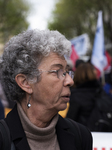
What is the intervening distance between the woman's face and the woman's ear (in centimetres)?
4

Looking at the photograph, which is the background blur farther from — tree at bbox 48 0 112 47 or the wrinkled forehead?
the wrinkled forehead

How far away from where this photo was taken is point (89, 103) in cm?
414

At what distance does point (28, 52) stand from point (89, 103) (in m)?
2.54

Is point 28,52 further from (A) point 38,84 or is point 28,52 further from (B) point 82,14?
(B) point 82,14

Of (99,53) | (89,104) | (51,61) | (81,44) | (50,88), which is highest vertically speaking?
(81,44)

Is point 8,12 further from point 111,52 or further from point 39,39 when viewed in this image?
point 39,39

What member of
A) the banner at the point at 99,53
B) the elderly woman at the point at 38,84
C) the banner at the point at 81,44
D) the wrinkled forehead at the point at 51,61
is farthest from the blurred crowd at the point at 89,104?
the banner at the point at 81,44

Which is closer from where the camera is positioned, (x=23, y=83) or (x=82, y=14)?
(x=23, y=83)

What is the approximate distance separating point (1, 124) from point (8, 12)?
1107 inches

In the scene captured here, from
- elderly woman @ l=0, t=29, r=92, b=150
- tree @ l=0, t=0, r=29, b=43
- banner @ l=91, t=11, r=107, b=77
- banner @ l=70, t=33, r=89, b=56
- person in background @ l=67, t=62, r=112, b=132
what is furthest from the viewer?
tree @ l=0, t=0, r=29, b=43

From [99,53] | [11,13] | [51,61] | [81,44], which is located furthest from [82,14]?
[51,61]

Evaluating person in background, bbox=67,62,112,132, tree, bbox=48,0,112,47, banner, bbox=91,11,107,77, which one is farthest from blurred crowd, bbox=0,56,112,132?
tree, bbox=48,0,112,47

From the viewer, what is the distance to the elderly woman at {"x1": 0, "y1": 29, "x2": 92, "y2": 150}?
5.94ft

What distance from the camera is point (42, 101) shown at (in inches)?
73.5
